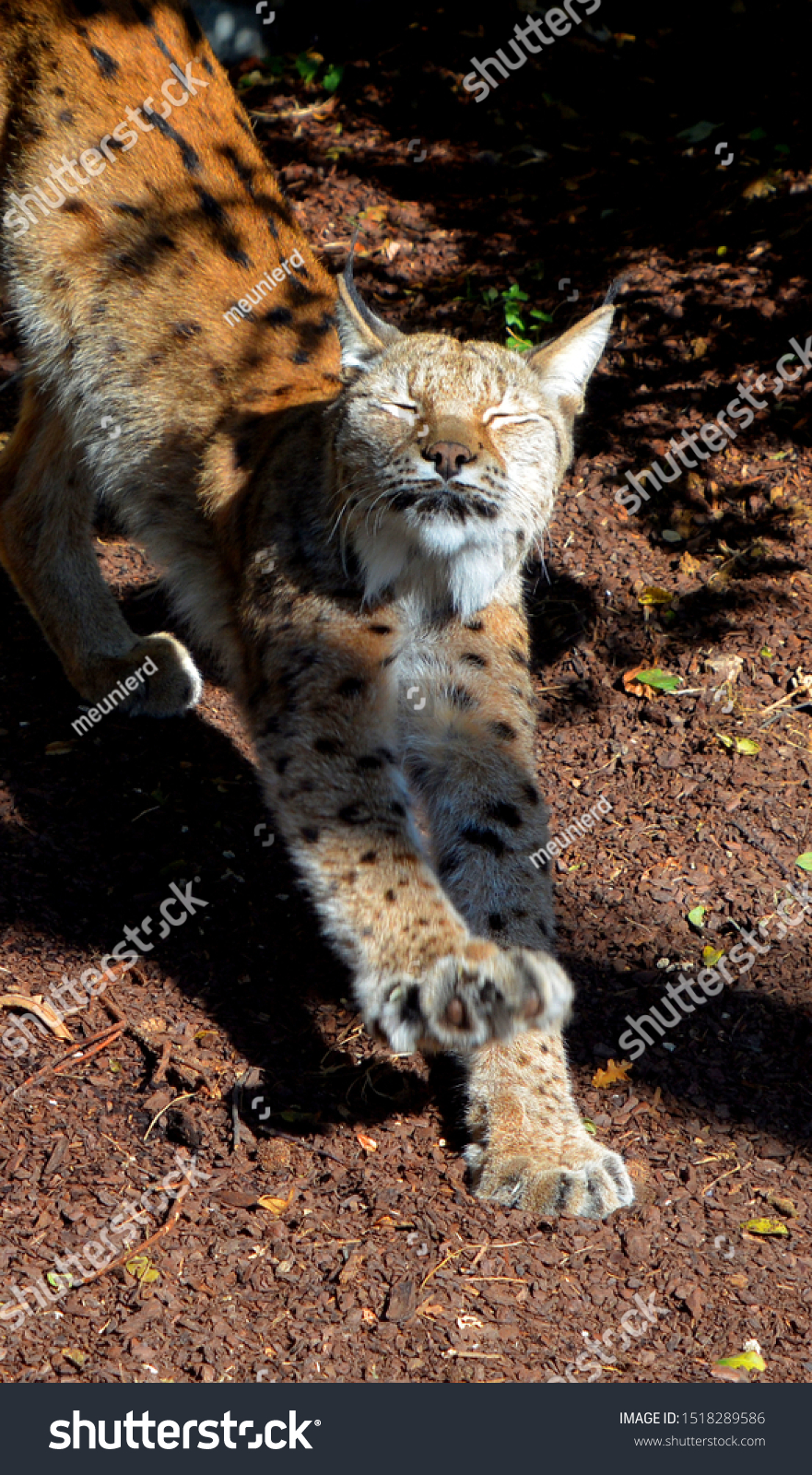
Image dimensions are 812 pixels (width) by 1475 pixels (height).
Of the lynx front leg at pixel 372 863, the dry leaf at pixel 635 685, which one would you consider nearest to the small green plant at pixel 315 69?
the dry leaf at pixel 635 685

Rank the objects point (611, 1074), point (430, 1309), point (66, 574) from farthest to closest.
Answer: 1. point (66, 574)
2. point (611, 1074)
3. point (430, 1309)

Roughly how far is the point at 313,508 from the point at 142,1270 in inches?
83.1

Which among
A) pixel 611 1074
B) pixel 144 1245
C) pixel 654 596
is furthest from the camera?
pixel 654 596

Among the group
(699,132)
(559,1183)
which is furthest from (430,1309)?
(699,132)

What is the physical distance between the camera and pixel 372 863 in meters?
3.63

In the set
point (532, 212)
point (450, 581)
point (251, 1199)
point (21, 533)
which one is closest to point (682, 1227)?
point (251, 1199)

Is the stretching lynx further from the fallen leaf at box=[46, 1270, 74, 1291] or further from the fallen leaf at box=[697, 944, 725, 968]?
the fallen leaf at box=[46, 1270, 74, 1291]

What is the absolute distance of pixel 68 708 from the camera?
5273 mm

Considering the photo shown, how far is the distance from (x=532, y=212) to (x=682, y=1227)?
5664 millimetres

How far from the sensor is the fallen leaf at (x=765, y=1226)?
349cm

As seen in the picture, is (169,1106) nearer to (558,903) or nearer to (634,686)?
(558,903)

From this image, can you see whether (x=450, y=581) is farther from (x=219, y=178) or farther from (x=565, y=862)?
(x=219, y=178)

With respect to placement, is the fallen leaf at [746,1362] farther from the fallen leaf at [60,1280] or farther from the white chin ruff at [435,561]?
the white chin ruff at [435,561]

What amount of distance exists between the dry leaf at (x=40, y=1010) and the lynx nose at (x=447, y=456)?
6.02ft
